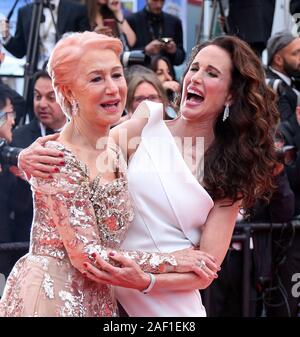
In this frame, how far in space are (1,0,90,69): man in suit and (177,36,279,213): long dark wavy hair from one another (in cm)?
287

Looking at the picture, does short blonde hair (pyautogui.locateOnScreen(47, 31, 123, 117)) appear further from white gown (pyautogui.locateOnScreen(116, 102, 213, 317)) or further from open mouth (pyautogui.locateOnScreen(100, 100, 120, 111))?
white gown (pyautogui.locateOnScreen(116, 102, 213, 317))

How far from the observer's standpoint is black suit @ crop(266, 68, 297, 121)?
18.2 ft

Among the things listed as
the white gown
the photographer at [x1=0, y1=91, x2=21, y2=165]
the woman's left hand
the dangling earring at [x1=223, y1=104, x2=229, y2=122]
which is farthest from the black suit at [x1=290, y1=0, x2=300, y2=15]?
the woman's left hand

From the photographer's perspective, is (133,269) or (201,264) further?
(201,264)

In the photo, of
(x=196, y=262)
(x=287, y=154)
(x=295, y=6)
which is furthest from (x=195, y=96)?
(x=295, y=6)

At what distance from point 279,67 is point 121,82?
328 cm

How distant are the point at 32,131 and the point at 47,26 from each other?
52.7 inches

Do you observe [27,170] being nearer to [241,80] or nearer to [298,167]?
[241,80]

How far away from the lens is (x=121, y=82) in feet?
9.43

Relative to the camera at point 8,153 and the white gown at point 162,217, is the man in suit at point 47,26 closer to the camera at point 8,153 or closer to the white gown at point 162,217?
the camera at point 8,153

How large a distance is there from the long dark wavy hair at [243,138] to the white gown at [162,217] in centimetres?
11

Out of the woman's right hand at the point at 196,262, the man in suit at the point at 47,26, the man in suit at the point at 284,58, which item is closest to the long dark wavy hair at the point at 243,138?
the woman's right hand at the point at 196,262

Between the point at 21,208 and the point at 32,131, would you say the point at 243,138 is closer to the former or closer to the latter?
the point at 21,208

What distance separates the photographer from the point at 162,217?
309 cm
